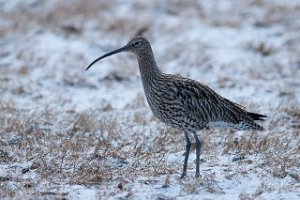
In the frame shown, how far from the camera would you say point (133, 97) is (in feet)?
39.4

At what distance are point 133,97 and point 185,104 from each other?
14.4 ft

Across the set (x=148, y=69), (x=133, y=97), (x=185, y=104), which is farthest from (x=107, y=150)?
(x=133, y=97)

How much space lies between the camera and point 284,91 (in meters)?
11.9

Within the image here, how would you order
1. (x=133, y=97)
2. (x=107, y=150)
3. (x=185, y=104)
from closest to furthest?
(x=185, y=104) < (x=107, y=150) < (x=133, y=97)

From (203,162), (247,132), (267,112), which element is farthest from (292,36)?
(203,162)

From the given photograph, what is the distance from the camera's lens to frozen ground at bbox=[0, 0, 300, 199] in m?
7.22

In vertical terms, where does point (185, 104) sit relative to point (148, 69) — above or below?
below

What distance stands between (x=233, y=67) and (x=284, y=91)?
5.90 ft

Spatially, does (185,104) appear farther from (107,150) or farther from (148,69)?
(107,150)

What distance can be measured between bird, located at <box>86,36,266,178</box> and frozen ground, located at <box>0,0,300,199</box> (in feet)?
1.33

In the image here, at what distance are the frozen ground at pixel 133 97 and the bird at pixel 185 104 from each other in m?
0.40

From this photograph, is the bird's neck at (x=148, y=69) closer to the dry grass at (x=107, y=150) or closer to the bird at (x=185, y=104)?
the bird at (x=185, y=104)

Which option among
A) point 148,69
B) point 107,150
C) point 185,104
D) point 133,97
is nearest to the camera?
point 185,104

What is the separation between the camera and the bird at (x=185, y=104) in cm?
762
